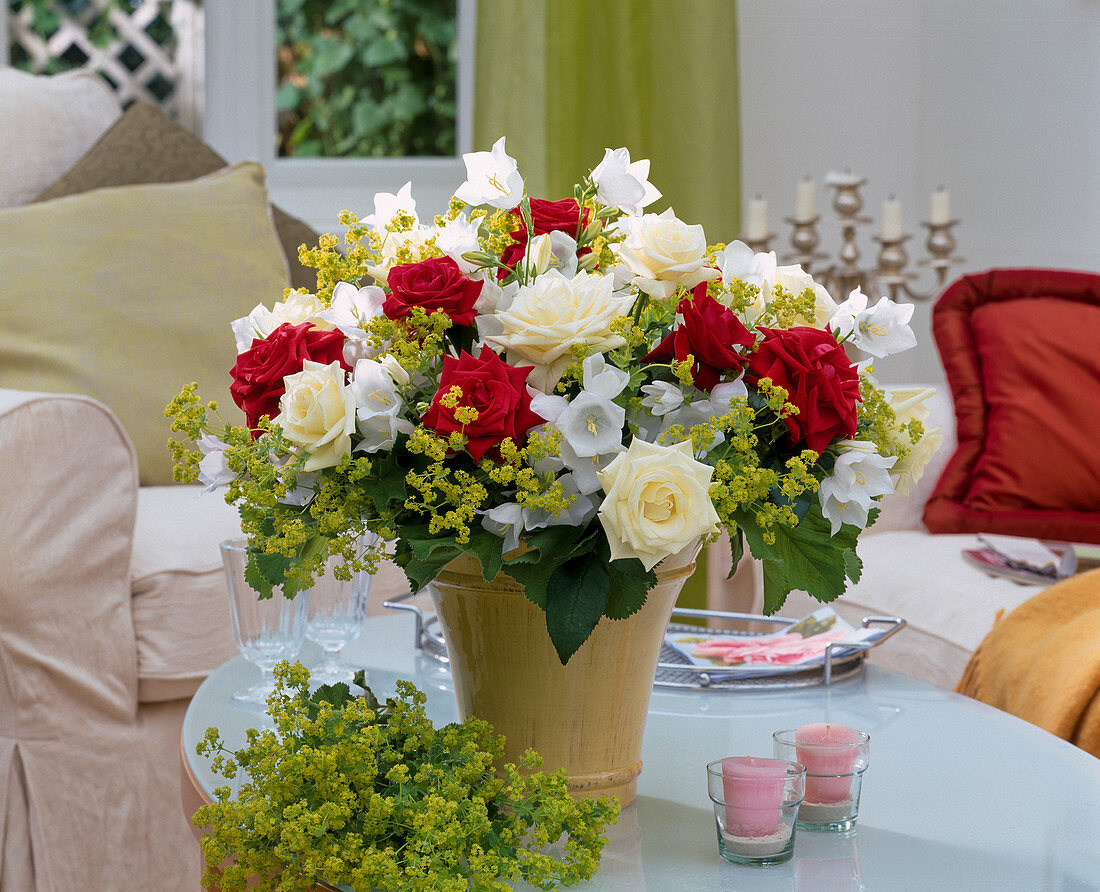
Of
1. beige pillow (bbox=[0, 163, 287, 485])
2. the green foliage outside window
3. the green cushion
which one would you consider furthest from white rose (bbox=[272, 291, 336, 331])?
the green foliage outside window

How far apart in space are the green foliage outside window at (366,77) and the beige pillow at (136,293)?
99 cm

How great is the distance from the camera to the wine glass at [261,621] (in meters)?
1.01

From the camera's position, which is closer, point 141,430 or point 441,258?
point 441,258

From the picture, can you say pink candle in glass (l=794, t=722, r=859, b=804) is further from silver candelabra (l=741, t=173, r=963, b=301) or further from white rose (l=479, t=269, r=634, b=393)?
silver candelabra (l=741, t=173, r=963, b=301)

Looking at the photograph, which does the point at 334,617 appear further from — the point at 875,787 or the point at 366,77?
the point at 366,77

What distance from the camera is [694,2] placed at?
105 inches

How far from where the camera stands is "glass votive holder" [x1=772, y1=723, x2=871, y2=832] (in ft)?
2.43

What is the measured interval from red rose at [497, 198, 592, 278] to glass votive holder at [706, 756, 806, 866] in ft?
1.09

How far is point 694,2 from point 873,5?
68 centimetres

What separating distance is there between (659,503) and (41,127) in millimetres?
1908

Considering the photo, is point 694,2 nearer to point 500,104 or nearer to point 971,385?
point 500,104

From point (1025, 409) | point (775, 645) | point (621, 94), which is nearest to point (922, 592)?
point (1025, 409)

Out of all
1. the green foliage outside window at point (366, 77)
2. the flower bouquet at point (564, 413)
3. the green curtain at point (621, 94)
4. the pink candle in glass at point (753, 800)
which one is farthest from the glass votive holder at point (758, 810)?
the green foliage outside window at point (366, 77)

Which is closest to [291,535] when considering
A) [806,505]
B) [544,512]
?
[544,512]
